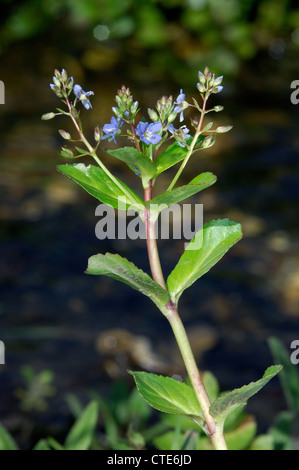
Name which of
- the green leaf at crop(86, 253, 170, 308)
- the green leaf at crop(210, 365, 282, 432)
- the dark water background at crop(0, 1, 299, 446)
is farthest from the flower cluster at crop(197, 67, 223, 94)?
the dark water background at crop(0, 1, 299, 446)

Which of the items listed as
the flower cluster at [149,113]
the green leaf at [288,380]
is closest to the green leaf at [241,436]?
the green leaf at [288,380]

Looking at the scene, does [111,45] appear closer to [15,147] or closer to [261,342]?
[15,147]

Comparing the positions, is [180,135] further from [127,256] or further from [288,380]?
[127,256]

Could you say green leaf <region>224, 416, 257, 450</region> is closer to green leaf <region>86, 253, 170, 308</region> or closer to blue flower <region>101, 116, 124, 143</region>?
green leaf <region>86, 253, 170, 308</region>

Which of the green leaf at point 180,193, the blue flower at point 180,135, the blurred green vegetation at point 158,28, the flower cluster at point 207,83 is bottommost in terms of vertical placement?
the green leaf at point 180,193

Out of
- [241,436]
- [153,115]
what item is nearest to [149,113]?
[153,115]

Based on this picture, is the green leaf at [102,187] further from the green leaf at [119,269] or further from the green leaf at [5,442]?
the green leaf at [5,442]
